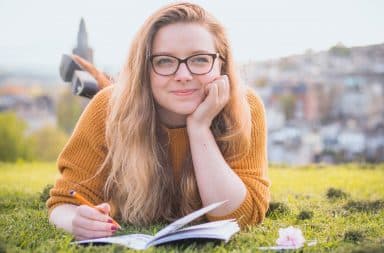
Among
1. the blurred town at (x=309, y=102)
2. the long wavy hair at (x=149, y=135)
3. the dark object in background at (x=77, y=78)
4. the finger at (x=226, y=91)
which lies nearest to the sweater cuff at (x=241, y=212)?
the long wavy hair at (x=149, y=135)

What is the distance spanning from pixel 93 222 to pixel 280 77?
23.3 feet

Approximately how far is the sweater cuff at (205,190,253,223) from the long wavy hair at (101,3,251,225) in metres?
0.21

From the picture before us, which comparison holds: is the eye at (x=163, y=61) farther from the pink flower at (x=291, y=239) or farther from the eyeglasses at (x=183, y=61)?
the pink flower at (x=291, y=239)

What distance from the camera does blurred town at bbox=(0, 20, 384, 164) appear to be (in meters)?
7.88

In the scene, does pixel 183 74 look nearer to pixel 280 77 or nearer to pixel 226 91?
pixel 226 91

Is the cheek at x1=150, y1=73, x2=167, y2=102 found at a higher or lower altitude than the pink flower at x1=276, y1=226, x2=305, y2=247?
higher

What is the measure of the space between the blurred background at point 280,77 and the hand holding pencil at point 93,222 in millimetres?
2314

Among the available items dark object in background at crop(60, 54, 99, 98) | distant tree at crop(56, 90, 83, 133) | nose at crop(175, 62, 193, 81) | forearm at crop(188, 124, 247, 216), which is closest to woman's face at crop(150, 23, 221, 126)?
nose at crop(175, 62, 193, 81)

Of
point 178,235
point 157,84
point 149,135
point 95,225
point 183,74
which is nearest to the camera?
point 178,235

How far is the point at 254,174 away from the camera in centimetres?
263

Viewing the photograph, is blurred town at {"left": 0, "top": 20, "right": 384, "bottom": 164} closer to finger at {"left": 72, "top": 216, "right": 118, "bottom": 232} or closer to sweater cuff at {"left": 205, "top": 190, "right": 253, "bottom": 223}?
sweater cuff at {"left": 205, "top": 190, "right": 253, "bottom": 223}

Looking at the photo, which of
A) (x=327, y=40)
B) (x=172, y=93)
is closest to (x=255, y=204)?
(x=172, y=93)

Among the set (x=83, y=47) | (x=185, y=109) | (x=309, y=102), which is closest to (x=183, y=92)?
(x=185, y=109)

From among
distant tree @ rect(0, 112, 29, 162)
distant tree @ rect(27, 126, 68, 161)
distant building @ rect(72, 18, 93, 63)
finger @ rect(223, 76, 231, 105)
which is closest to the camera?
finger @ rect(223, 76, 231, 105)
